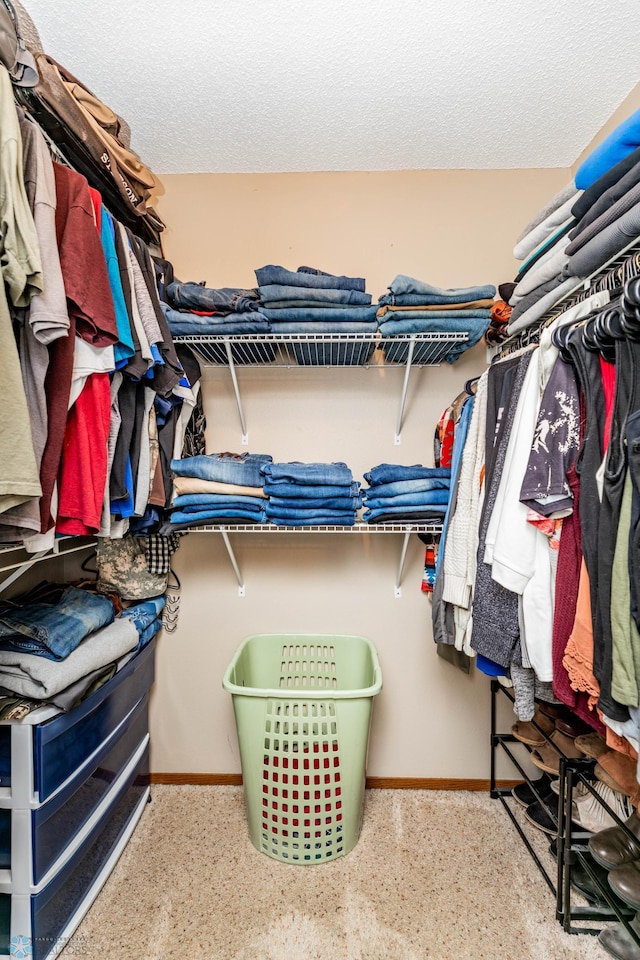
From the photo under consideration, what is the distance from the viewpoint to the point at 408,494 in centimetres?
156

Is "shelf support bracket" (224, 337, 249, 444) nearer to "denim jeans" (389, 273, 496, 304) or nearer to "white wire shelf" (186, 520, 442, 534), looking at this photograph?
"white wire shelf" (186, 520, 442, 534)

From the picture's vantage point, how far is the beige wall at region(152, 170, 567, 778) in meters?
1.82

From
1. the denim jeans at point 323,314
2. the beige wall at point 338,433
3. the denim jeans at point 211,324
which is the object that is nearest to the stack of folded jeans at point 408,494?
the beige wall at point 338,433

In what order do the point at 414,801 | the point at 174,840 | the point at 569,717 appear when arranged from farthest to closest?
the point at 414,801 → the point at 174,840 → the point at 569,717

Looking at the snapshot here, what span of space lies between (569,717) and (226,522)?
3.98 feet

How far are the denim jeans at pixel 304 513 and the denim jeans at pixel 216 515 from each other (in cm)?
5

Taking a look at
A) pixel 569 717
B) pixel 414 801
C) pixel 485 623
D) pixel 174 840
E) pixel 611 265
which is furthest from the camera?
pixel 414 801

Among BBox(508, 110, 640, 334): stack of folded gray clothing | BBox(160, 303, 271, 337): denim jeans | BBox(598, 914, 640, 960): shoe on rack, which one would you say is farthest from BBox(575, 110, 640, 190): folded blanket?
BBox(598, 914, 640, 960): shoe on rack

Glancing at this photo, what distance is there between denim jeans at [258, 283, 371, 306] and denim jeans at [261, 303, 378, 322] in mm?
24

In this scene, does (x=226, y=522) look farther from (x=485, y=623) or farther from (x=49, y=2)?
(x=49, y=2)

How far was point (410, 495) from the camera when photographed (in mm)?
1557

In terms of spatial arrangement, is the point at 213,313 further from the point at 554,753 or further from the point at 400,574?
the point at 554,753

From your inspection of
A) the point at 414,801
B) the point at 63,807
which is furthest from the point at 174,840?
the point at 414,801

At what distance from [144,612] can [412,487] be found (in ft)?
3.43
